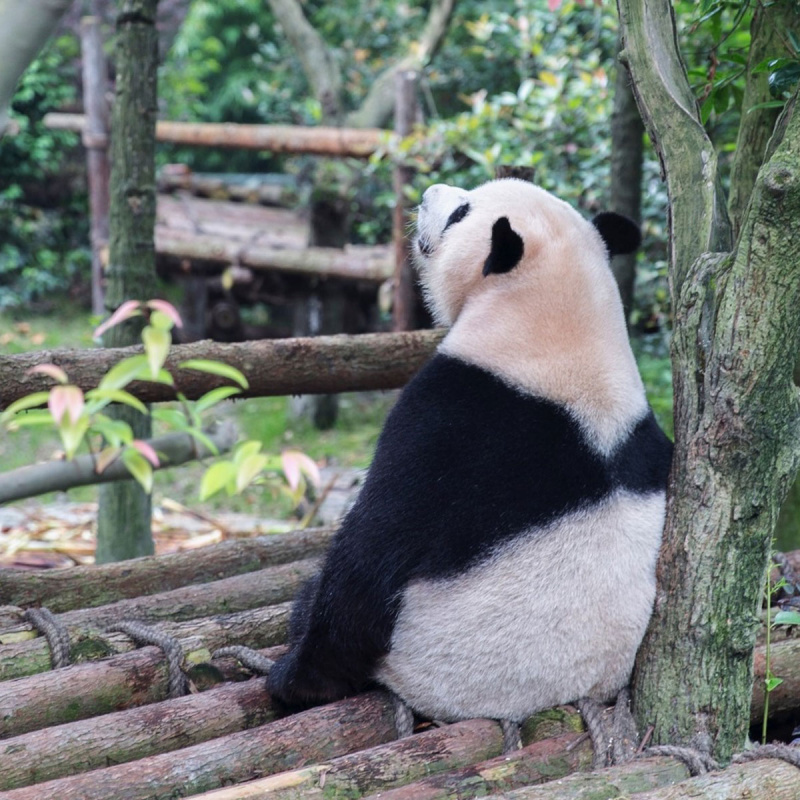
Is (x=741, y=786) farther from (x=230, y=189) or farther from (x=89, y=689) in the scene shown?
(x=230, y=189)

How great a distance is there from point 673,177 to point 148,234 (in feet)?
7.29

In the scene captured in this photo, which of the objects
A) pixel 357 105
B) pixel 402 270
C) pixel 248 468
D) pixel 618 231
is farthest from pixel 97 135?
pixel 248 468

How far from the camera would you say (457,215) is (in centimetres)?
249

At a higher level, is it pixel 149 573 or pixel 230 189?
pixel 230 189

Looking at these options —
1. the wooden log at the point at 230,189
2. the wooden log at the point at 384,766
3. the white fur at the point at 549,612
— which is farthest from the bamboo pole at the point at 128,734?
the wooden log at the point at 230,189

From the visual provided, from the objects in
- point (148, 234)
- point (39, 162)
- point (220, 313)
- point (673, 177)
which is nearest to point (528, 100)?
point (148, 234)

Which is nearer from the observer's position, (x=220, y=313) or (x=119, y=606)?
(x=119, y=606)

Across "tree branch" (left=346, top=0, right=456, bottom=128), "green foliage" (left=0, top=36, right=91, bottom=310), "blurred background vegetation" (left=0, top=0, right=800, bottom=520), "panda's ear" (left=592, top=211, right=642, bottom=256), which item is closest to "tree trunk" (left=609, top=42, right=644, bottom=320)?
"blurred background vegetation" (left=0, top=0, right=800, bottom=520)

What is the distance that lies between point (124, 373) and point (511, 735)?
1228 mm

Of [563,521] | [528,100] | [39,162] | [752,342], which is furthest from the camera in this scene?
[39,162]

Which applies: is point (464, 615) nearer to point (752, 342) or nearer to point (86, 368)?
point (752, 342)

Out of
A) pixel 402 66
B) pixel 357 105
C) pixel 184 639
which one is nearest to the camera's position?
pixel 184 639

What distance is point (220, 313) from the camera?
881 cm

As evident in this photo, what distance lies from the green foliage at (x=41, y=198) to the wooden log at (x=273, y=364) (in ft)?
29.5
